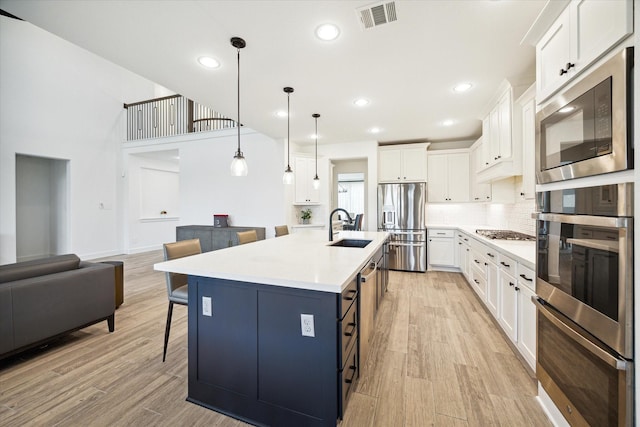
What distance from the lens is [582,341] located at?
1225mm

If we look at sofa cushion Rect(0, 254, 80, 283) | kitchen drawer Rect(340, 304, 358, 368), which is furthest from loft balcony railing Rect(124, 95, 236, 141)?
kitchen drawer Rect(340, 304, 358, 368)

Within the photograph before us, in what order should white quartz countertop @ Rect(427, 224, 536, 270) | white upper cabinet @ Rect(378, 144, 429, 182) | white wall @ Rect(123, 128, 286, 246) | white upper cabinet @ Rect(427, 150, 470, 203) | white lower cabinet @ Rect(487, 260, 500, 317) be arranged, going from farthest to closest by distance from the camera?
white wall @ Rect(123, 128, 286, 246) < white upper cabinet @ Rect(378, 144, 429, 182) < white upper cabinet @ Rect(427, 150, 470, 203) < white lower cabinet @ Rect(487, 260, 500, 317) < white quartz countertop @ Rect(427, 224, 536, 270)

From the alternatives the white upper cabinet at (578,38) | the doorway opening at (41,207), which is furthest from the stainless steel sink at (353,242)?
the doorway opening at (41,207)

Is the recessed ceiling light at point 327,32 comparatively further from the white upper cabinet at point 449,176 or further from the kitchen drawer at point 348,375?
the white upper cabinet at point 449,176

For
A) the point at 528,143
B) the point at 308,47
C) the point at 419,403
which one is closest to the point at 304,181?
the point at 308,47

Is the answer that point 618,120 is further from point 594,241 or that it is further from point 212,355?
point 212,355

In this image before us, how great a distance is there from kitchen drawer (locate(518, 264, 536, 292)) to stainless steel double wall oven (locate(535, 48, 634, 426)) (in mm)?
223

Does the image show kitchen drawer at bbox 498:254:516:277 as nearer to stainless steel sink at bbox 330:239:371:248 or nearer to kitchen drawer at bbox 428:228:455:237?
stainless steel sink at bbox 330:239:371:248

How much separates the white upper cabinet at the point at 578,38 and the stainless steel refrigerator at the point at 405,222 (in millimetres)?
3393

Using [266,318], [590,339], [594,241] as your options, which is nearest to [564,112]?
[594,241]

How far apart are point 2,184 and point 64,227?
4.90 ft

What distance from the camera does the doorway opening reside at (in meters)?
5.79

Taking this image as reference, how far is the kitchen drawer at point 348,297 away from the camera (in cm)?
145

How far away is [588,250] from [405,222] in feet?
12.7
